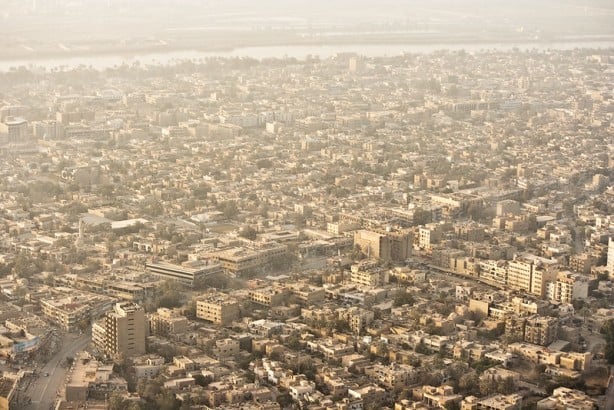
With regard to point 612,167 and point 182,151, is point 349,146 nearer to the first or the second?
point 182,151

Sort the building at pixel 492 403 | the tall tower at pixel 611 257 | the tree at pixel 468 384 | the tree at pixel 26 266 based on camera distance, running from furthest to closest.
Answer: the tall tower at pixel 611 257
the tree at pixel 26 266
the tree at pixel 468 384
the building at pixel 492 403

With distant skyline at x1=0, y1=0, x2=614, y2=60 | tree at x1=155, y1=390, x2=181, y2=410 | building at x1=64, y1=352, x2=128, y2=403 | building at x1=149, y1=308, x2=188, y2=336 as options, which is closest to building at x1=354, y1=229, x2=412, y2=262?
building at x1=149, y1=308, x2=188, y2=336

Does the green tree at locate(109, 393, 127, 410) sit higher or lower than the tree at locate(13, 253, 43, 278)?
higher

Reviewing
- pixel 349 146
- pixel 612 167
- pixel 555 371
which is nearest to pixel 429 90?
pixel 349 146

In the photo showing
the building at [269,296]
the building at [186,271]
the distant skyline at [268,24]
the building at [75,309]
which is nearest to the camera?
→ the building at [75,309]

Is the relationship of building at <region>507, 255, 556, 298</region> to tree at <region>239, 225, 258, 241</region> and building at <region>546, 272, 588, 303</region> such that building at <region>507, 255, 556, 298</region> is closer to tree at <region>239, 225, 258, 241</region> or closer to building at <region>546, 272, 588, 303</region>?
building at <region>546, 272, 588, 303</region>

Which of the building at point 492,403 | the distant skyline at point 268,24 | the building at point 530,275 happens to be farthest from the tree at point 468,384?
the distant skyline at point 268,24

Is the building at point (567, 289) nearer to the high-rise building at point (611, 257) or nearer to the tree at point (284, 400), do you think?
the high-rise building at point (611, 257)
